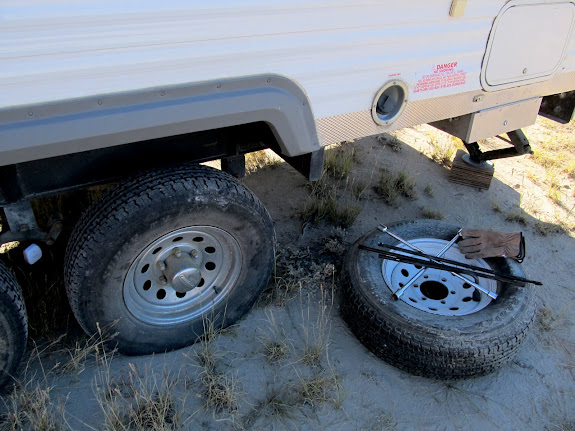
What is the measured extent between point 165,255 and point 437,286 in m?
1.73

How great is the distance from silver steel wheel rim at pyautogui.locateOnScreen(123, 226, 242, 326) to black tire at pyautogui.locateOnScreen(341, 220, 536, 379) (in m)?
0.73

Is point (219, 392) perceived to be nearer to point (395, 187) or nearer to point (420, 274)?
point (420, 274)

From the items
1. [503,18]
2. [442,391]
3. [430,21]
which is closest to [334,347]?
[442,391]

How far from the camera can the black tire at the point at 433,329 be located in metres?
2.58

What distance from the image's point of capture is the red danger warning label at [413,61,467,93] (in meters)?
2.81

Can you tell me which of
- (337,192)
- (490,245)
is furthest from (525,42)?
(337,192)

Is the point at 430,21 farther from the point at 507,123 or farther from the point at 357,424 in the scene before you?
the point at 357,424

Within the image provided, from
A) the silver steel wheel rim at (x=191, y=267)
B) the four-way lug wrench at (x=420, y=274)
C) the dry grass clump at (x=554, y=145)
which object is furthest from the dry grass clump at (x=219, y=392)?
the dry grass clump at (x=554, y=145)

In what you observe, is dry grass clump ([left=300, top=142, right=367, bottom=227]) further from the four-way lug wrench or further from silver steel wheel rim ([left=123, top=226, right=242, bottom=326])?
silver steel wheel rim ([left=123, top=226, right=242, bottom=326])

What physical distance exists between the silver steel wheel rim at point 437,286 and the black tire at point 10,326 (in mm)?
1928

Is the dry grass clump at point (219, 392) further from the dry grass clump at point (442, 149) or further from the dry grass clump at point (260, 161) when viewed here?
the dry grass clump at point (442, 149)

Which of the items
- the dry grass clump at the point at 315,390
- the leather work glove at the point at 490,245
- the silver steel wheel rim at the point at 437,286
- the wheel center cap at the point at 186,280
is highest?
the wheel center cap at the point at 186,280

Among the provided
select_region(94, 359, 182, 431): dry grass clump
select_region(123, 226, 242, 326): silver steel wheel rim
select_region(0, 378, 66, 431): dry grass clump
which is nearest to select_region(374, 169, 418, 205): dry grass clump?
select_region(123, 226, 242, 326): silver steel wheel rim

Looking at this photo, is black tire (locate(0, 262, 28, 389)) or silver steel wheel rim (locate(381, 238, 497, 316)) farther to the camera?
silver steel wheel rim (locate(381, 238, 497, 316))
